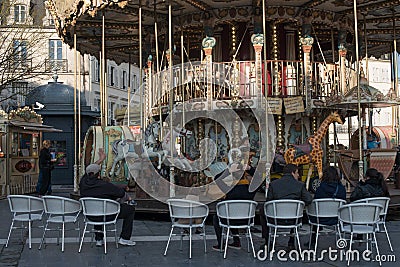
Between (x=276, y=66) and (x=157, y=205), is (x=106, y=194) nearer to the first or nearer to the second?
(x=157, y=205)

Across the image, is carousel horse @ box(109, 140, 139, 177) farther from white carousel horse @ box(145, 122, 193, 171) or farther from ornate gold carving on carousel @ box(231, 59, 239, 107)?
ornate gold carving on carousel @ box(231, 59, 239, 107)

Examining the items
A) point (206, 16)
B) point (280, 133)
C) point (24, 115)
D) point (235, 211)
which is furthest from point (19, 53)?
point (235, 211)

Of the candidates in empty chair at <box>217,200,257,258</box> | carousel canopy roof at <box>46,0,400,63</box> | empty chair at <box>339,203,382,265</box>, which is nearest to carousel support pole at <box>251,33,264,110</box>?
carousel canopy roof at <box>46,0,400,63</box>

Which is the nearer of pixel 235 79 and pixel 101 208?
pixel 101 208

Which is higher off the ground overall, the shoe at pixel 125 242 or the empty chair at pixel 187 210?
the empty chair at pixel 187 210

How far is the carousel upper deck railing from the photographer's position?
680 inches

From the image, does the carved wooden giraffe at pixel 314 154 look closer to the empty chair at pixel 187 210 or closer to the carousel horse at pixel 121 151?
the carousel horse at pixel 121 151

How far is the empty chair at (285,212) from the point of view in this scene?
30.2 ft

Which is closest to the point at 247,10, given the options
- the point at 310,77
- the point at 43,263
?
the point at 310,77

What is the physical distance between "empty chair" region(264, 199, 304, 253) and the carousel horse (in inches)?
292

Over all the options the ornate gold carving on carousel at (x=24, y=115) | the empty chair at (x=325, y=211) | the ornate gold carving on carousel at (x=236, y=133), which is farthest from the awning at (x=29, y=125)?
the empty chair at (x=325, y=211)

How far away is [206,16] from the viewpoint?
58.2 feet

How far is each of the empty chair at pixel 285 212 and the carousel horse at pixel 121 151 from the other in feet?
24.4

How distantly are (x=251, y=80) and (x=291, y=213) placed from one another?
8458 mm
